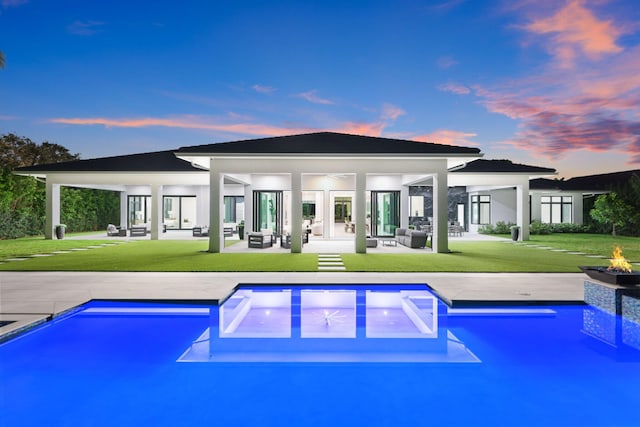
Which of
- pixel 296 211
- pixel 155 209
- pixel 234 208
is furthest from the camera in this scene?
pixel 234 208

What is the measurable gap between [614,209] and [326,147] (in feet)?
64.1

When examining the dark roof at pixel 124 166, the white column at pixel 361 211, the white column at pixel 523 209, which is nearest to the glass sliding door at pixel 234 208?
the dark roof at pixel 124 166

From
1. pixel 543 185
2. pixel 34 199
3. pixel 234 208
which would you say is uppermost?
pixel 543 185

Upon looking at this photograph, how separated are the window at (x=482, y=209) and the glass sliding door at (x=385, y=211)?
860 centimetres

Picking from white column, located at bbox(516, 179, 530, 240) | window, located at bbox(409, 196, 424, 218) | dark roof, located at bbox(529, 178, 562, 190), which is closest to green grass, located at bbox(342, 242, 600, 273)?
white column, located at bbox(516, 179, 530, 240)

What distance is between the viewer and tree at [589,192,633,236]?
2423 cm

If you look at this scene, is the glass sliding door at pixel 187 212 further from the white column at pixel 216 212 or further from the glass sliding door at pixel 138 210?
the white column at pixel 216 212

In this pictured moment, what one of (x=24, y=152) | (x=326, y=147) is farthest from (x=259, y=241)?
(x=24, y=152)

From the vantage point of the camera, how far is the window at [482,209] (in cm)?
2830

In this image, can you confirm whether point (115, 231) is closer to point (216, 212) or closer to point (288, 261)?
point (216, 212)

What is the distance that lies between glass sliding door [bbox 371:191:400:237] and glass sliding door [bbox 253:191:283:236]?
17.5 ft

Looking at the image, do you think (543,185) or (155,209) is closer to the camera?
(155,209)

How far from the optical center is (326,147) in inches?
605

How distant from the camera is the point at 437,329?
639 cm
